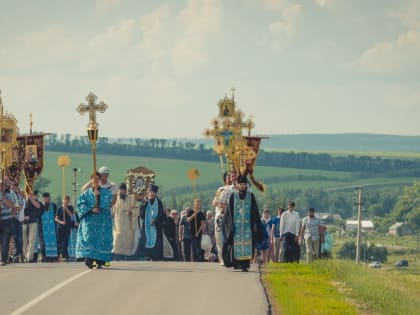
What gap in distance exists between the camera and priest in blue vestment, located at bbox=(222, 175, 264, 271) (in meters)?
24.2

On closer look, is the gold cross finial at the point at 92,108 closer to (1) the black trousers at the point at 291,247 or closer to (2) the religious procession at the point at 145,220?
(2) the religious procession at the point at 145,220

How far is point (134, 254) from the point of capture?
1231 inches

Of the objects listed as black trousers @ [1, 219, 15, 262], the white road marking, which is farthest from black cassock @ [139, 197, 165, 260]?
the white road marking

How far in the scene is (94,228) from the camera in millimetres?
24203

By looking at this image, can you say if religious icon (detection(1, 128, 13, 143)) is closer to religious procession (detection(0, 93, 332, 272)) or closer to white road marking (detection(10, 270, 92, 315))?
religious procession (detection(0, 93, 332, 272))

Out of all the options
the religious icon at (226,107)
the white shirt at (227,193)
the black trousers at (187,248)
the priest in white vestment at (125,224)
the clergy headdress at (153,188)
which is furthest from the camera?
the religious icon at (226,107)

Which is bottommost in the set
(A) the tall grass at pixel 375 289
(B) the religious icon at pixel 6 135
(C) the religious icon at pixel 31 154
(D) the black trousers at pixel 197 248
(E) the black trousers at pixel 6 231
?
(D) the black trousers at pixel 197 248

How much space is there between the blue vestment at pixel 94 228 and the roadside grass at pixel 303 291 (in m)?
2.78

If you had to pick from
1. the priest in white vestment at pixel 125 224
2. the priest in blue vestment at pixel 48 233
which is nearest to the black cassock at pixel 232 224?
the priest in blue vestment at pixel 48 233

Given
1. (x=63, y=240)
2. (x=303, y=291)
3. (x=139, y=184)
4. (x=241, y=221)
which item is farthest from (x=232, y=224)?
(x=139, y=184)

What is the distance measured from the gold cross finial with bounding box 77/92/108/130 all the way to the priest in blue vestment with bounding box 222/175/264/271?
2.70 metres

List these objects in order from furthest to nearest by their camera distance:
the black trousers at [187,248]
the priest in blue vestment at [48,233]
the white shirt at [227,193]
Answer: the black trousers at [187,248], the priest in blue vestment at [48,233], the white shirt at [227,193]

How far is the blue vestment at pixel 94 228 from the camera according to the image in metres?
23.9

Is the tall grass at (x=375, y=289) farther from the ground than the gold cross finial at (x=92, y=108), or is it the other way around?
the gold cross finial at (x=92, y=108)
